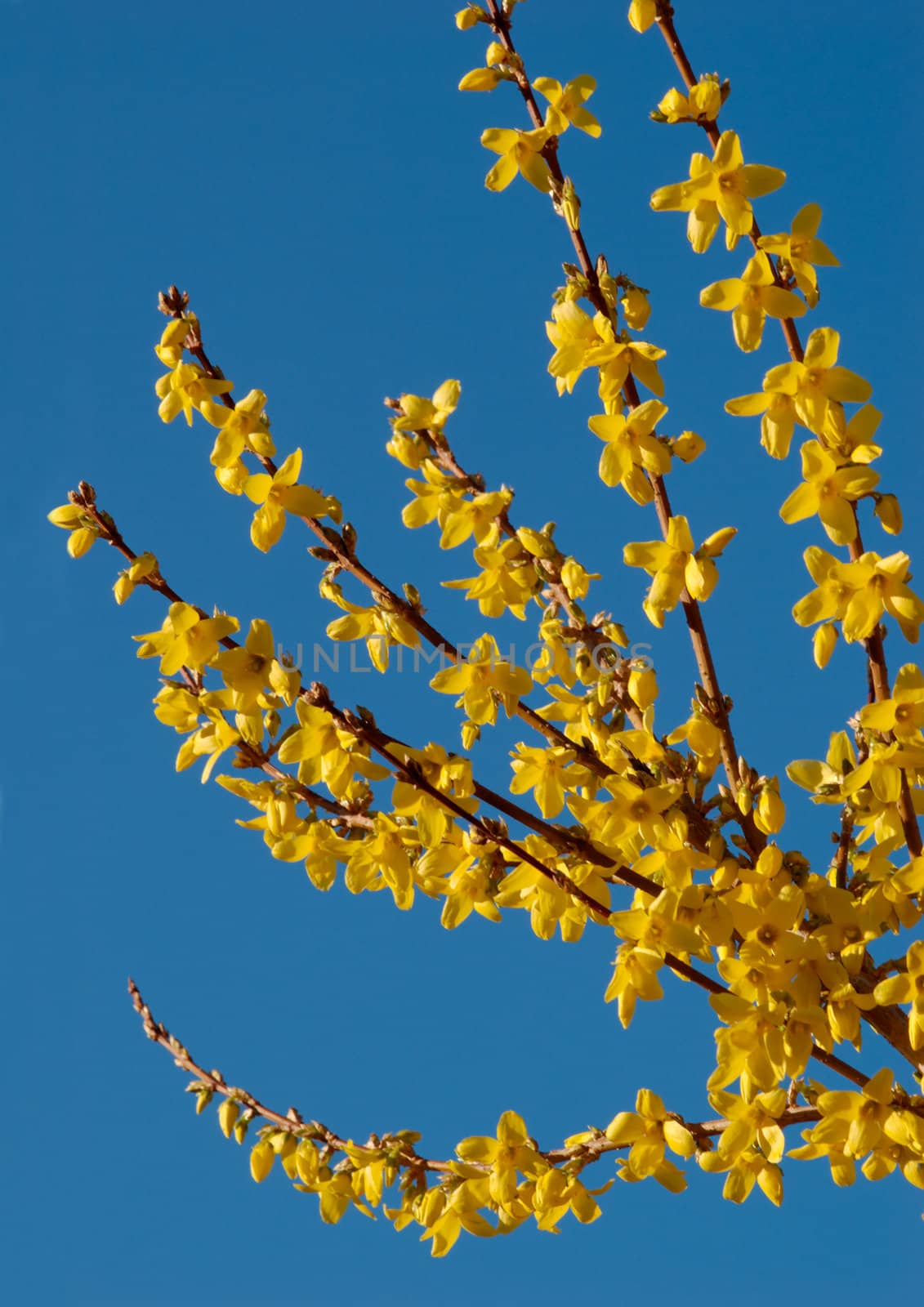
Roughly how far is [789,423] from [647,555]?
13.7 inches

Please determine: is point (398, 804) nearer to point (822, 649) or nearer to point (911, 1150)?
point (822, 649)

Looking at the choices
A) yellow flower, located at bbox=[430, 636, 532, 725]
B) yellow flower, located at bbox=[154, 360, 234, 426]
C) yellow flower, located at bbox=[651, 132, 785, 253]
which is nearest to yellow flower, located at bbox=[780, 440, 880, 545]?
yellow flower, located at bbox=[651, 132, 785, 253]

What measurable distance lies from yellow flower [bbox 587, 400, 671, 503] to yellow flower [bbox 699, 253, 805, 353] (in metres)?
0.22

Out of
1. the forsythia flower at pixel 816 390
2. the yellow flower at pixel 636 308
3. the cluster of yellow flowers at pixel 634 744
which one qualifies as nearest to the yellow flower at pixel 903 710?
the cluster of yellow flowers at pixel 634 744

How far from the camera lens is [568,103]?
227 centimetres

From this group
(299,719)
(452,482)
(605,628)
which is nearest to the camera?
(299,719)

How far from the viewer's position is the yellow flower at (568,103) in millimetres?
2250

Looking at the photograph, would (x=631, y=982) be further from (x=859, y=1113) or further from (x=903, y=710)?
(x=903, y=710)

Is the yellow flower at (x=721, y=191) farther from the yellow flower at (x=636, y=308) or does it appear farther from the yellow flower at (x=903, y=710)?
the yellow flower at (x=903, y=710)

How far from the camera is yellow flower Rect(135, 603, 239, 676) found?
6.50 ft

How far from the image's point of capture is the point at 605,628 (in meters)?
2.30

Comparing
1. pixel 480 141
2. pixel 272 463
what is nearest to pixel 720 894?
pixel 272 463

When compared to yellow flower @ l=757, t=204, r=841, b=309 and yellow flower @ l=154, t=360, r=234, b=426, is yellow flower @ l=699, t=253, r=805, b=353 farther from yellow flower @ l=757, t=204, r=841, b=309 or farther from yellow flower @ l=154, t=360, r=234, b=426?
yellow flower @ l=154, t=360, r=234, b=426

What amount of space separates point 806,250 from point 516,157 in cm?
60
